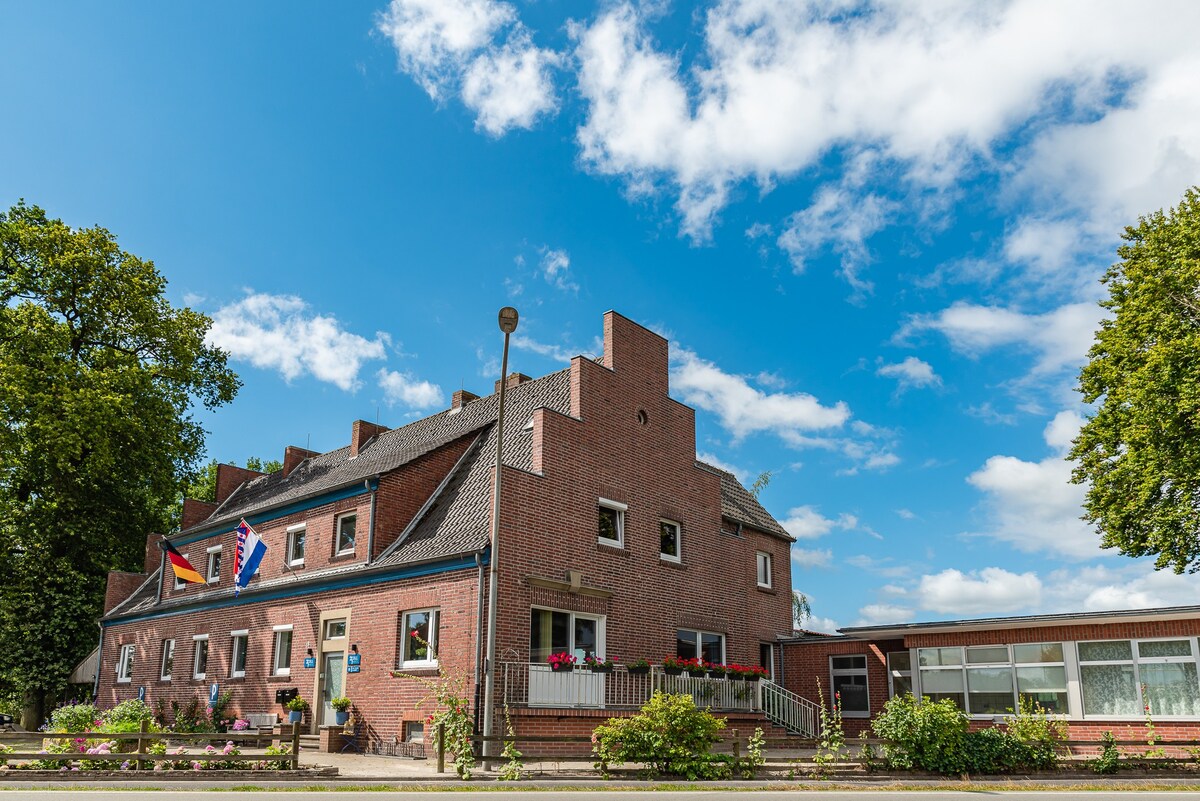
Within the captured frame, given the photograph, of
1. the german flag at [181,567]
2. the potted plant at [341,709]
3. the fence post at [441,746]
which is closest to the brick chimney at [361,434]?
the german flag at [181,567]

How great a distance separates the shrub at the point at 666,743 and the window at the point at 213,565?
63.4ft

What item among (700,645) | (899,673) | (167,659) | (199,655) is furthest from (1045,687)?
(167,659)

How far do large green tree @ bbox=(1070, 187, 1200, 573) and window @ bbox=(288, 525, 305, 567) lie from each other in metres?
23.5

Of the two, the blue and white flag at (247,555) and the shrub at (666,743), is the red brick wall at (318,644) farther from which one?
the shrub at (666,743)

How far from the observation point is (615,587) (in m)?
22.9

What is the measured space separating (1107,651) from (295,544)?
21521 millimetres

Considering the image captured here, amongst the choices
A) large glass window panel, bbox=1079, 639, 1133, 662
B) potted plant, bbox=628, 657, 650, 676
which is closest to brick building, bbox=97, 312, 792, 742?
potted plant, bbox=628, 657, 650, 676

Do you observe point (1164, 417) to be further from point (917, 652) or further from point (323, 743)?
point (323, 743)

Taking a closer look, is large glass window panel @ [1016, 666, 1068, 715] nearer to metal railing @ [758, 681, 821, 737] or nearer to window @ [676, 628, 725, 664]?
metal railing @ [758, 681, 821, 737]

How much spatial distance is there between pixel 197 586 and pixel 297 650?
890 cm

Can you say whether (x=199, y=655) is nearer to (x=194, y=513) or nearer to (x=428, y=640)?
(x=194, y=513)

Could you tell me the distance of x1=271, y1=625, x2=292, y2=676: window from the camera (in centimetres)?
2484

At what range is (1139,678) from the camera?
22578mm

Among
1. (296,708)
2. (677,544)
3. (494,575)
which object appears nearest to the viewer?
(494,575)
